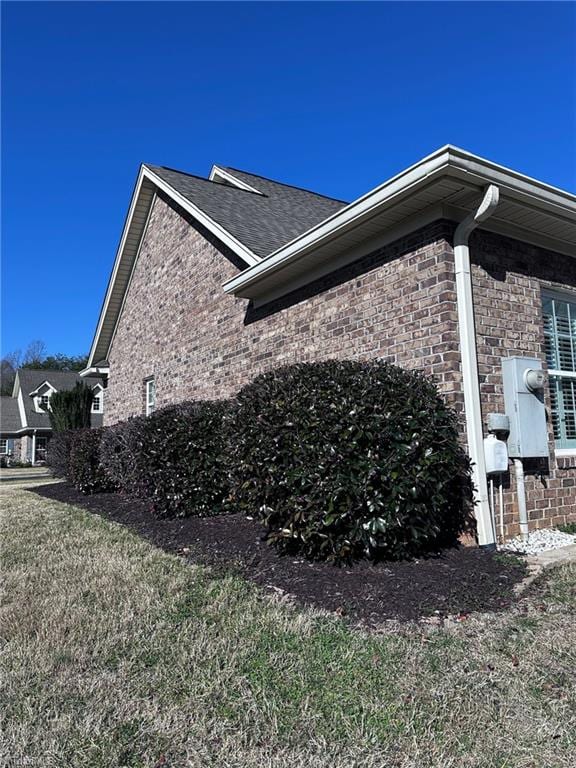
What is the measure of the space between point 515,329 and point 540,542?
231 cm

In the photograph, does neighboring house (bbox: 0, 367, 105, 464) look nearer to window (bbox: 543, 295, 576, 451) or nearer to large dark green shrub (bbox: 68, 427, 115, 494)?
large dark green shrub (bbox: 68, 427, 115, 494)

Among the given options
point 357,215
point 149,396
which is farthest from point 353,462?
point 149,396

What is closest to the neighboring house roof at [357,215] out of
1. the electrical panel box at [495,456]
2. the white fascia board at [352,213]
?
the white fascia board at [352,213]

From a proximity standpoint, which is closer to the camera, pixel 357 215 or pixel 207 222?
pixel 357 215

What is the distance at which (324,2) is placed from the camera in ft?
26.5

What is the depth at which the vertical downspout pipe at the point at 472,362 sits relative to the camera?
18.1 feet

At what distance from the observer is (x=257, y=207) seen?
38.9 ft

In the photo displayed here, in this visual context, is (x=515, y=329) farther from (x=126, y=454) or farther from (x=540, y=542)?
(x=126, y=454)

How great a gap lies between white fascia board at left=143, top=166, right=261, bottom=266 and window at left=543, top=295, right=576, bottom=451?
4092 millimetres

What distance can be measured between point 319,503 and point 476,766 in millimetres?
2656

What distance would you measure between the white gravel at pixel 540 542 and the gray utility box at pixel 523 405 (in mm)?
838

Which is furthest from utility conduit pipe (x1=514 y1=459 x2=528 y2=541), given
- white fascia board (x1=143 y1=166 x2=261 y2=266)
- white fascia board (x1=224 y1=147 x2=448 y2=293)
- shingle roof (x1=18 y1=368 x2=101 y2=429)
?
shingle roof (x1=18 y1=368 x2=101 y2=429)

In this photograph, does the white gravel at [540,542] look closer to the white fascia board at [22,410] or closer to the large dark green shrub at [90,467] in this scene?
the large dark green shrub at [90,467]

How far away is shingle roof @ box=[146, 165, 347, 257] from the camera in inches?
385
